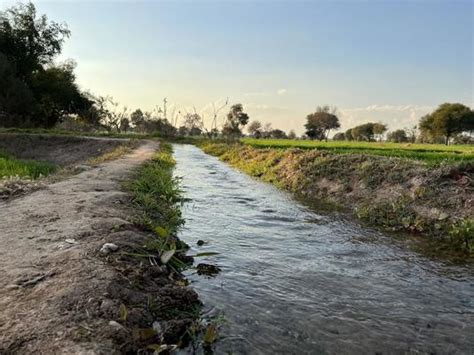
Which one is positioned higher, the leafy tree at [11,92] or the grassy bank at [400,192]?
the leafy tree at [11,92]

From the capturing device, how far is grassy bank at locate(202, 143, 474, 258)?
9242mm

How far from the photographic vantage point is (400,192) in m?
11.5

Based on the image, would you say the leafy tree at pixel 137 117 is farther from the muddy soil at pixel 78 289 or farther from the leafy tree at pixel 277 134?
the muddy soil at pixel 78 289

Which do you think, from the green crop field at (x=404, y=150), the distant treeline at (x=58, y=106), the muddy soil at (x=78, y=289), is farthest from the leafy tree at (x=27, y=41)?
the muddy soil at (x=78, y=289)

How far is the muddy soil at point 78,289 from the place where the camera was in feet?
12.0

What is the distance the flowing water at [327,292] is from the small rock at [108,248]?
1098mm

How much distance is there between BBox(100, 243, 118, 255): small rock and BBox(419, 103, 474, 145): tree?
87570 mm

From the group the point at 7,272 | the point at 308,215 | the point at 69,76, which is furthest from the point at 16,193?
the point at 69,76

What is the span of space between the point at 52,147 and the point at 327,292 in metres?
36.2

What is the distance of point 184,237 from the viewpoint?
28.3 feet

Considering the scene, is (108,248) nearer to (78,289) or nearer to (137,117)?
(78,289)

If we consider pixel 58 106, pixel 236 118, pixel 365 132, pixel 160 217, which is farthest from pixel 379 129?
pixel 160 217

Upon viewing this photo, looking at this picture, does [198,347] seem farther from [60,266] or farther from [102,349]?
[60,266]

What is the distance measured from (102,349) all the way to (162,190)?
8879 mm
